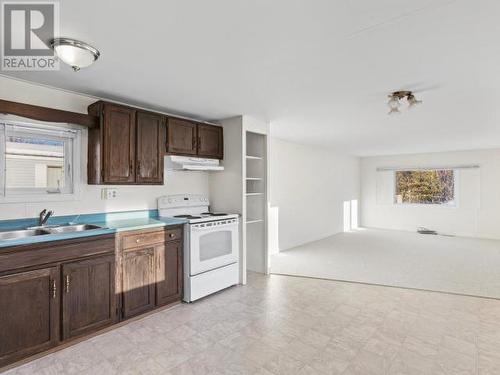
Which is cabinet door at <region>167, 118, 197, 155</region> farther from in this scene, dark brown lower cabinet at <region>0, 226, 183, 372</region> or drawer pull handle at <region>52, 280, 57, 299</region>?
drawer pull handle at <region>52, 280, 57, 299</region>

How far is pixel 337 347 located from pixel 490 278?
3.17 m

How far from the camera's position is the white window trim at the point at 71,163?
2.50 meters

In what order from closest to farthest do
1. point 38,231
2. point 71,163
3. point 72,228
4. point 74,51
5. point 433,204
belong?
1. point 74,51
2. point 38,231
3. point 72,228
4. point 71,163
5. point 433,204

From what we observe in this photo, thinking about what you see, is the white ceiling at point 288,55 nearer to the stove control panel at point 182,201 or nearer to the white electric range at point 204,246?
the stove control panel at point 182,201

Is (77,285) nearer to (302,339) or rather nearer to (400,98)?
(302,339)

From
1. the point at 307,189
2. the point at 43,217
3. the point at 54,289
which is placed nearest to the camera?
the point at 54,289

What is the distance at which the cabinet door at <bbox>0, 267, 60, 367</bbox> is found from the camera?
2.03 m

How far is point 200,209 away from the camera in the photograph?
4.05 meters

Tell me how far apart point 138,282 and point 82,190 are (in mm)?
1086

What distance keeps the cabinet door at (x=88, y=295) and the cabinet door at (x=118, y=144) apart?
2.68ft

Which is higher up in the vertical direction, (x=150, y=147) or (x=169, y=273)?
(x=150, y=147)

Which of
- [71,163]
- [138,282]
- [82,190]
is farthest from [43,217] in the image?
[138,282]

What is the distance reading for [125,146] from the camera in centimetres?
297

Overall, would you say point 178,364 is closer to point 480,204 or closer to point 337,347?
point 337,347
